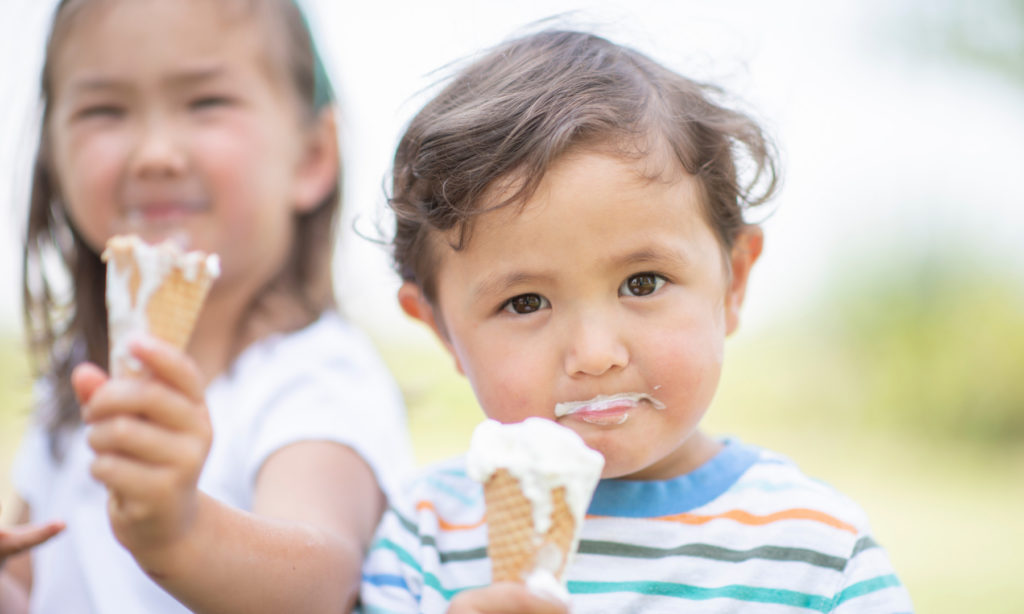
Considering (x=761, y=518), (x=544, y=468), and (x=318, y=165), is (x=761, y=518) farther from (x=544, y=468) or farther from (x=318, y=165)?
(x=318, y=165)

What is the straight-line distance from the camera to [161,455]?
3.31 ft

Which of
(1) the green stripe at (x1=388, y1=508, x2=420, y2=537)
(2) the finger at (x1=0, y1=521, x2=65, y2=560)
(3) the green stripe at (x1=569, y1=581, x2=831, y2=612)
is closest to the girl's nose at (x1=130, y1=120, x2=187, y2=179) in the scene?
(2) the finger at (x1=0, y1=521, x2=65, y2=560)

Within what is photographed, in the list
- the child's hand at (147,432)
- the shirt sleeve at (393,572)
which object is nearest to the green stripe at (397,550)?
the shirt sleeve at (393,572)

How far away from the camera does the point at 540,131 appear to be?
1.43m

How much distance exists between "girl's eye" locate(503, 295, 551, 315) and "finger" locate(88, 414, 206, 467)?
630mm

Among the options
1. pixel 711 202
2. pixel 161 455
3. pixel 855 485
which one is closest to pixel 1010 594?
pixel 855 485

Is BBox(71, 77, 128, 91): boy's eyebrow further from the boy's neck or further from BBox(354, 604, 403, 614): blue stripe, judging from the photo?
the boy's neck

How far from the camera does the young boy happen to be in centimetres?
139

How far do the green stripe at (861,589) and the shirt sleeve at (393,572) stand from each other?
0.79 metres

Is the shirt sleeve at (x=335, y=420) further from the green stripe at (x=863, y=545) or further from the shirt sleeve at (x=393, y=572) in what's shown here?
the green stripe at (x=863, y=545)

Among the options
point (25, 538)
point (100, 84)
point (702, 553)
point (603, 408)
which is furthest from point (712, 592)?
point (100, 84)

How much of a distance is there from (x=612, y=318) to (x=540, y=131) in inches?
14.0

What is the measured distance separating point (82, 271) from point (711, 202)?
1928 mm

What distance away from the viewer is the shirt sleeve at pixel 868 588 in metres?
1.43
